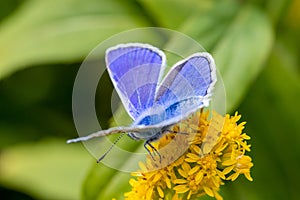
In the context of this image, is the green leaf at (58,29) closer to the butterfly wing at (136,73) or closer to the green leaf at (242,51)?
the green leaf at (242,51)

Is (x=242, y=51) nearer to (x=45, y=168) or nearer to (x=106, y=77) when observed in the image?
(x=106, y=77)

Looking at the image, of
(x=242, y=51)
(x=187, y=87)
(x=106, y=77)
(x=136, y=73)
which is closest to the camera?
(x=187, y=87)

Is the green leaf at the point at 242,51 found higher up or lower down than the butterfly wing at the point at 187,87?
higher up

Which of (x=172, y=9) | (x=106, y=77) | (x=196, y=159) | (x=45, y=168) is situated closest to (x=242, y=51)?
(x=172, y=9)

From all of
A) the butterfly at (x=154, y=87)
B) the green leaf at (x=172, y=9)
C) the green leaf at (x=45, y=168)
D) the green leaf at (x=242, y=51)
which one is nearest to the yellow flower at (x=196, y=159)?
the butterfly at (x=154, y=87)

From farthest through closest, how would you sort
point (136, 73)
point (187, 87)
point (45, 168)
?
point (45, 168) < point (136, 73) < point (187, 87)

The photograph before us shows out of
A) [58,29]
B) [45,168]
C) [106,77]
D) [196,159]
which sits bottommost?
[196,159]

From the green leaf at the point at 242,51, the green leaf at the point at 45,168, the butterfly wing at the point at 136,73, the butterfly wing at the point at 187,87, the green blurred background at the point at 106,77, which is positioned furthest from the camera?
the green leaf at the point at 45,168
